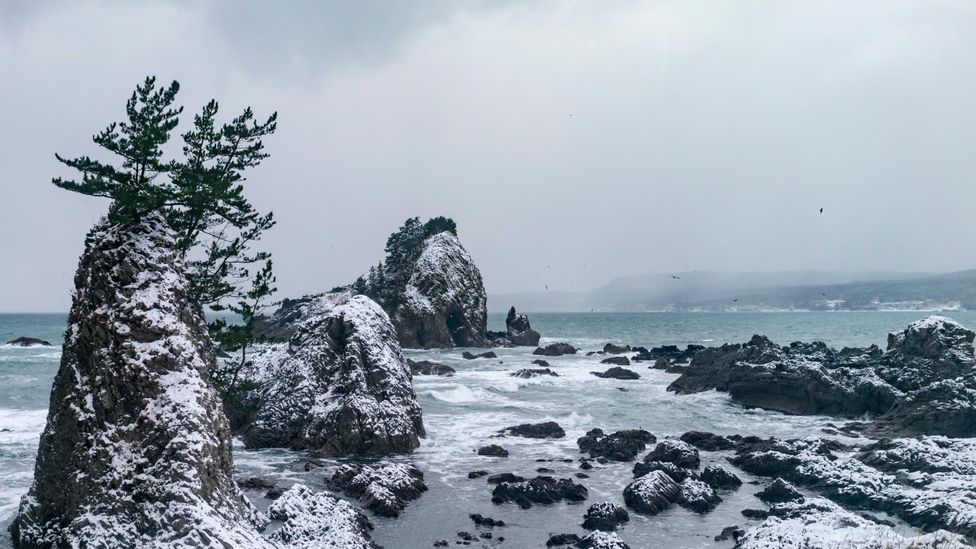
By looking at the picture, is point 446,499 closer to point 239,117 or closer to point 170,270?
point 170,270

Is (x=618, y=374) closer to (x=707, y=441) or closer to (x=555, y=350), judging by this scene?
(x=555, y=350)

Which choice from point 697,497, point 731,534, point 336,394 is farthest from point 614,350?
point 731,534

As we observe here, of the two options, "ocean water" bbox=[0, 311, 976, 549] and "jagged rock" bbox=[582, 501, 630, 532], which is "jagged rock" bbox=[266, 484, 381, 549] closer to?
"ocean water" bbox=[0, 311, 976, 549]

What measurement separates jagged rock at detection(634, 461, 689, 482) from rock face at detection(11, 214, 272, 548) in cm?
1309

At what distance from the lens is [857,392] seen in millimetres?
35938

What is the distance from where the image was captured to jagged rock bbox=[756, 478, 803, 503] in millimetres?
20398

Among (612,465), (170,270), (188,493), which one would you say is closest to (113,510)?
(188,493)

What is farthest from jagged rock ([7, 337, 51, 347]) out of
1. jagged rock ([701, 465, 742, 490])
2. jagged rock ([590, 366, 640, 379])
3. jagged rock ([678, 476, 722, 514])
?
jagged rock ([678, 476, 722, 514])

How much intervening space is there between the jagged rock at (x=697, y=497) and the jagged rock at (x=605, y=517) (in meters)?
2.07

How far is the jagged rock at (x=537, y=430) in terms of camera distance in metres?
30.3

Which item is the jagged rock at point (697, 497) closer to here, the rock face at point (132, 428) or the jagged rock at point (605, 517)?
the jagged rock at point (605, 517)

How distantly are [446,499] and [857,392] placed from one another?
2582 centimetres

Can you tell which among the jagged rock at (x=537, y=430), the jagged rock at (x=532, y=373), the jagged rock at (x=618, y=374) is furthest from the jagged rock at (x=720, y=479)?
the jagged rock at (x=618, y=374)

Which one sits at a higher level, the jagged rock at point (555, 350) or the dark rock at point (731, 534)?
the jagged rock at point (555, 350)
